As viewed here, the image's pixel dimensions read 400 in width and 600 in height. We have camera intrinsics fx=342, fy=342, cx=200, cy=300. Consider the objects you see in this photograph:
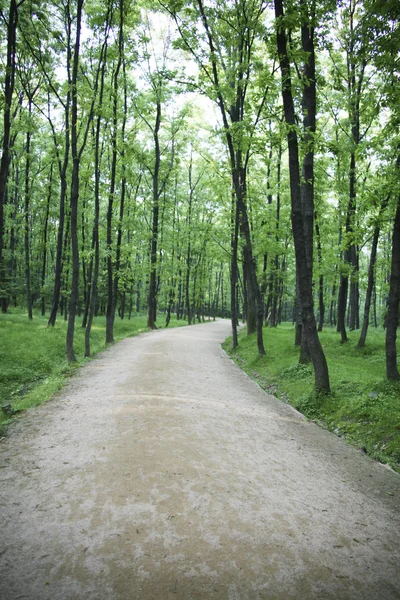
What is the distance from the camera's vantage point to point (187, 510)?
11.3 ft

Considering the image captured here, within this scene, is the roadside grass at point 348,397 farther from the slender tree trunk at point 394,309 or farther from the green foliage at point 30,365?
the green foliage at point 30,365

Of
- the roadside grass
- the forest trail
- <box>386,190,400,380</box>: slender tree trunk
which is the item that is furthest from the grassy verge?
<box>386,190,400,380</box>: slender tree trunk

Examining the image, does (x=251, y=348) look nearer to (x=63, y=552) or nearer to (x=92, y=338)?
(x=92, y=338)

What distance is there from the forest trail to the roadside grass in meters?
0.46

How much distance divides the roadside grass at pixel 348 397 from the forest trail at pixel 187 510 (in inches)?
18.3

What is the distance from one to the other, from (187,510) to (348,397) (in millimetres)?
5530

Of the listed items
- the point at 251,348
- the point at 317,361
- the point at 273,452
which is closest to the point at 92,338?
the point at 251,348

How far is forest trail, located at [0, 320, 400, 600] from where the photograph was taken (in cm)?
260

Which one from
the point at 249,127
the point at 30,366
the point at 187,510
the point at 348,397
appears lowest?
the point at 30,366

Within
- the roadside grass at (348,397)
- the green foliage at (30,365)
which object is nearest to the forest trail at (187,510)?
the roadside grass at (348,397)

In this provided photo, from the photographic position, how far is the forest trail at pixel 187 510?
2.60 meters

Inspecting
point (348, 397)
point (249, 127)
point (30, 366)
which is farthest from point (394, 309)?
point (30, 366)

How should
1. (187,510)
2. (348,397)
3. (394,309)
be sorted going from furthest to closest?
(394,309), (348,397), (187,510)

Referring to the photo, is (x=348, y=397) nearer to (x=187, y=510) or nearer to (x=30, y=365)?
(x=187, y=510)
